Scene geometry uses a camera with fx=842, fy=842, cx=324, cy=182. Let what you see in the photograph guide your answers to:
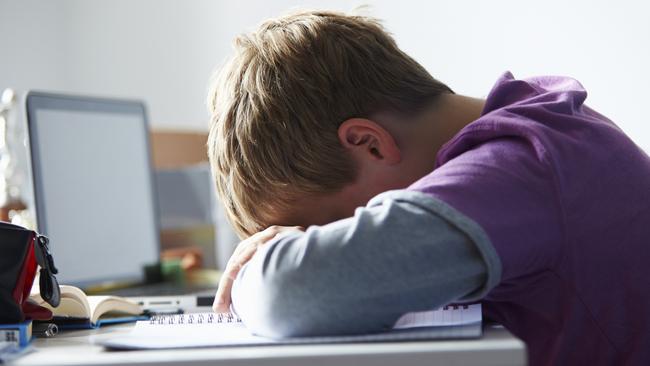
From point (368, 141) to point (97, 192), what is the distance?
2.65 feet

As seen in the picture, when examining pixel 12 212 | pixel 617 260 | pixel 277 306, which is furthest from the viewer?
pixel 12 212

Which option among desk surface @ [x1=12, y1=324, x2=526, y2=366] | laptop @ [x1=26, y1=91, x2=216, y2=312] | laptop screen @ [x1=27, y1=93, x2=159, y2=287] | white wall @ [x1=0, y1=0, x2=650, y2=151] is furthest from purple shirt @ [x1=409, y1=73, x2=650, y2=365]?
laptop screen @ [x1=27, y1=93, x2=159, y2=287]

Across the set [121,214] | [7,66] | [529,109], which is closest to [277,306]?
[529,109]

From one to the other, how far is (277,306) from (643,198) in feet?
1.27

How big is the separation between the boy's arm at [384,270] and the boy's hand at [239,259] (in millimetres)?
145

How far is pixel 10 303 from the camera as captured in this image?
0.82 metres

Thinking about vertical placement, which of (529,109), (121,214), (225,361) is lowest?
(121,214)

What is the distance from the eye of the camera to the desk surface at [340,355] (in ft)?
1.92

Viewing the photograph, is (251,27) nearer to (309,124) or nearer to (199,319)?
(309,124)

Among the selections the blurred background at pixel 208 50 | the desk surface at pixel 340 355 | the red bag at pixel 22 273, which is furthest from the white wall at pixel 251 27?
the desk surface at pixel 340 355

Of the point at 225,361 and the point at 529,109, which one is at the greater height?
the point at 529,109

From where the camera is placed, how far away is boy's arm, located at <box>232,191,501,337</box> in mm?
660

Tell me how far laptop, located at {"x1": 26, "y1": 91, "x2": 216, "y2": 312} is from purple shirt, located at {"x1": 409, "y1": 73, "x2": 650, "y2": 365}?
0.55 metres

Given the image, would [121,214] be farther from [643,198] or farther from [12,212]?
[643,198]
